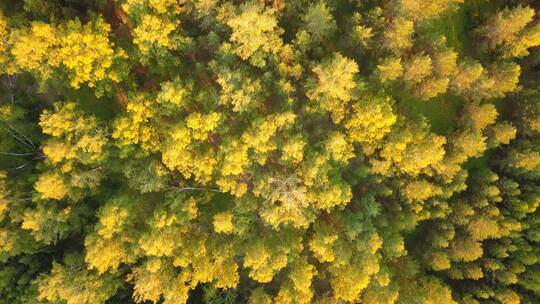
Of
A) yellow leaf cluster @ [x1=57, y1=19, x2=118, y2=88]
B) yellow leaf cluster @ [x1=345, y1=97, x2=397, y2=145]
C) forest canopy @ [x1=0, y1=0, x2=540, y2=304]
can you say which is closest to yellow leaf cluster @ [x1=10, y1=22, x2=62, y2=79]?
forest canopy @ [x1=0, y1=0, x2=540, y2=304]

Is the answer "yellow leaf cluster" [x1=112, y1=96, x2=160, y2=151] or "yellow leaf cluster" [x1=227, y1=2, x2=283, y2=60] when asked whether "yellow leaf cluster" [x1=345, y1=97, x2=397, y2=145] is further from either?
"yellow leaf cluster" [x1=112, y1=96, x2=160, y2=151]

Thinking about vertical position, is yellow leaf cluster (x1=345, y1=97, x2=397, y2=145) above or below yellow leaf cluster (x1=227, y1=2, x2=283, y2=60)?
below

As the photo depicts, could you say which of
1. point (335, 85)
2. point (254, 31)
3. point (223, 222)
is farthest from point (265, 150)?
Answer: point (254, 31)

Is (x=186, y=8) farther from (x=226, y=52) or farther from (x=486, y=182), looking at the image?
(x=486, y=182)

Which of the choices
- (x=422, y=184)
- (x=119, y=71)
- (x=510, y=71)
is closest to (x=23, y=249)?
(x=119, y=71)

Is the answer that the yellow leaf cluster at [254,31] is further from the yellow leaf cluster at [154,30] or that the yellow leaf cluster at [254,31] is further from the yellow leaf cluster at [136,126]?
the yellow leaf cluster at [136,126]

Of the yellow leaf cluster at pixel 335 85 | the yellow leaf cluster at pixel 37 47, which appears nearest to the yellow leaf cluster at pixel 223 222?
the yellow leaf cluster at pixel 335 85

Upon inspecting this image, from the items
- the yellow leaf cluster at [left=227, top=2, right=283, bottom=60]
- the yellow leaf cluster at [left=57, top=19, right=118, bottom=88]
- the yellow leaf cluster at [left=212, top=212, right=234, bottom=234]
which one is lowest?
the yellow leaf cluster at [left=212, top=212, right=234, bottom=234]

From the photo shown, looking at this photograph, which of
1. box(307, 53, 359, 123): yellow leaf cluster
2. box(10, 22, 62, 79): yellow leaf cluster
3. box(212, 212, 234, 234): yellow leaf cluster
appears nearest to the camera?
box(10, 22, 62, 79): yellow leaf cluster

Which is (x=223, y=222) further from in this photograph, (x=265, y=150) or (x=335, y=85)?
(x=335, y=85)
